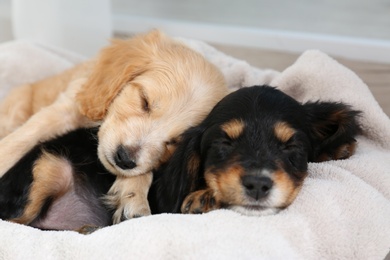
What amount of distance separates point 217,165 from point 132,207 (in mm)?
344

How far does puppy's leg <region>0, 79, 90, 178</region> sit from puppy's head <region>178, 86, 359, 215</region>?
67cm

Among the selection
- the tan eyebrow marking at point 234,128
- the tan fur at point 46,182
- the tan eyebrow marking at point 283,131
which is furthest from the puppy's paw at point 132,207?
the tan eyebrow marking at point 283,131

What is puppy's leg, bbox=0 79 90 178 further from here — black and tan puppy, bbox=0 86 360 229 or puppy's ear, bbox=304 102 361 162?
puppy's ear, bbox=304 102 361 162

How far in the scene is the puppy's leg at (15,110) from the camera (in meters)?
2.75

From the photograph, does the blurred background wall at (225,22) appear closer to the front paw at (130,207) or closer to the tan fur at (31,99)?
the tan fur at (31,99)

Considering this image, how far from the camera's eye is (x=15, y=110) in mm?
2799

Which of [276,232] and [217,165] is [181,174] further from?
[276,232]

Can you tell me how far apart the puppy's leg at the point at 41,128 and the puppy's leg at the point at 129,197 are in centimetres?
39

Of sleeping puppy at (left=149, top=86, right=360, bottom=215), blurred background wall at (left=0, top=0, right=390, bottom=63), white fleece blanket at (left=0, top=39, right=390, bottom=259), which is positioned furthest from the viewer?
blurred background wall at (left=0, top=0, right=390, bottom=63)

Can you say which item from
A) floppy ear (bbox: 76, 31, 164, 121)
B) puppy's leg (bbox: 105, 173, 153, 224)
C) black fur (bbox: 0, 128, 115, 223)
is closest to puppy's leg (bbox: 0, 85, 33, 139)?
floppy ear (bbox: 76, 31, 164, 121)

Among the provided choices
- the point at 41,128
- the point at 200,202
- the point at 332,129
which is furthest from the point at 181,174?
the point at 41,128

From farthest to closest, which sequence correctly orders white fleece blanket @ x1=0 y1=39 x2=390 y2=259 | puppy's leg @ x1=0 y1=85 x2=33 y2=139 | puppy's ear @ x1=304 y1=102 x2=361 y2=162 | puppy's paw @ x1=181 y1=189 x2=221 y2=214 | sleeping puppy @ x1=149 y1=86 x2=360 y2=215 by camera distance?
puppy's leg @ x1=0 y1=85 x2=33 y2=139
puppy's ear @ x1=304 y1=102 x2=361 y2=162
puppy's paw @ x1=181 y1=189 x2=221 y2=214
sleeping puppy @ x1=149 y1=86 x2=360 y2=215
white fleece blanket @ x1=0 y1=39 x2=390 y2=259

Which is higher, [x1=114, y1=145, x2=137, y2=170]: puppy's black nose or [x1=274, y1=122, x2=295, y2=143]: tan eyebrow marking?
[x1=274, y1=122, x2=295, y2=143]: tan eyebrow marking

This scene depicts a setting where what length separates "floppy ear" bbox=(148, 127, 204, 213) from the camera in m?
1.91
